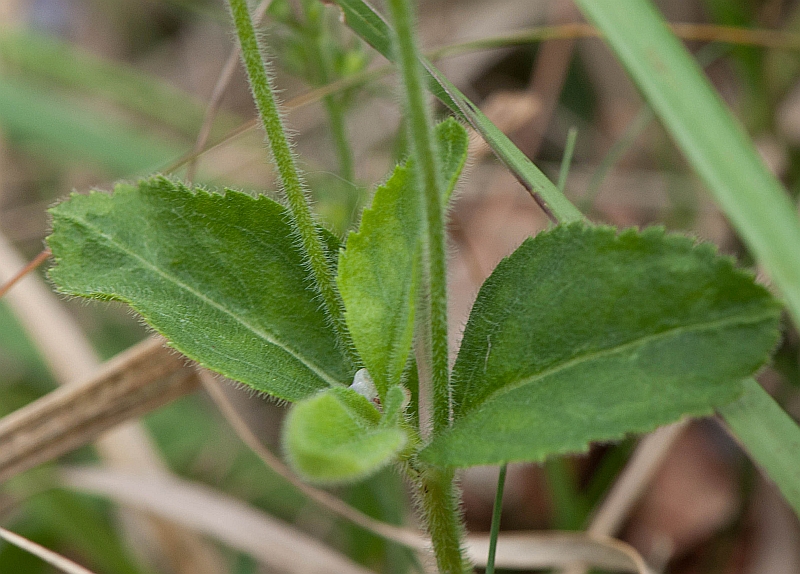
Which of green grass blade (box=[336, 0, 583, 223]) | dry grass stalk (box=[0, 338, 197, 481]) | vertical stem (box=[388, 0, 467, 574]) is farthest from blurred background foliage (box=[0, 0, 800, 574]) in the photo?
vertical stem (box=[388, 0, 467, 574])

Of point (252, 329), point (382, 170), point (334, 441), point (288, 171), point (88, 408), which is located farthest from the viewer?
point (382, 170)

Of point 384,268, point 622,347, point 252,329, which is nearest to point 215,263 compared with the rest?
point 252,329

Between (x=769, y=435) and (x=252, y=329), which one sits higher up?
(x=252, y=329)

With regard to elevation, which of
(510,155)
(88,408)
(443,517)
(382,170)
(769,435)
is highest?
(382,170)

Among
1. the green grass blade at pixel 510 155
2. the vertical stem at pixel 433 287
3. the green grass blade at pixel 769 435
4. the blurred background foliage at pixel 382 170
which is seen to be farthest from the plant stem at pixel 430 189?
the blurred background foliage at pixel 382 170

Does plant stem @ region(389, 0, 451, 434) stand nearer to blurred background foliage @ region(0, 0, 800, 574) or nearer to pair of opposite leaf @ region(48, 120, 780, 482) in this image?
pair of opposite leaf @ region(48, 120, 780, 482)

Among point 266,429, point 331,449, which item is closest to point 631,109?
point 266,429

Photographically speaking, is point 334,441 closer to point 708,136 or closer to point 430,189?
point 430,189

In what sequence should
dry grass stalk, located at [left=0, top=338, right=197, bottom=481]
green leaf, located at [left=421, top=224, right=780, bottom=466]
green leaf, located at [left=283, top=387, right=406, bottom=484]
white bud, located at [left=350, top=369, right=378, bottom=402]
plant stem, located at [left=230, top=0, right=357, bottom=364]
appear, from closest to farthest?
1. green leaf, located at [left=283, top=387, right=406, bottom=484]
2. green leaf, located at [left=421, top=224, right=780, bottom=466]
3. plant stem, located at [left=230, top=0, right=357, bottom=364]
4. white bud, located at [left=350, top=369, right=378, bottom=402]
5. dry grass stalk, located at [left=0, top=338, right=197, bottom=481]

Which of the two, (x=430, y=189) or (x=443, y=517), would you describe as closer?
(x=430, y=189)
